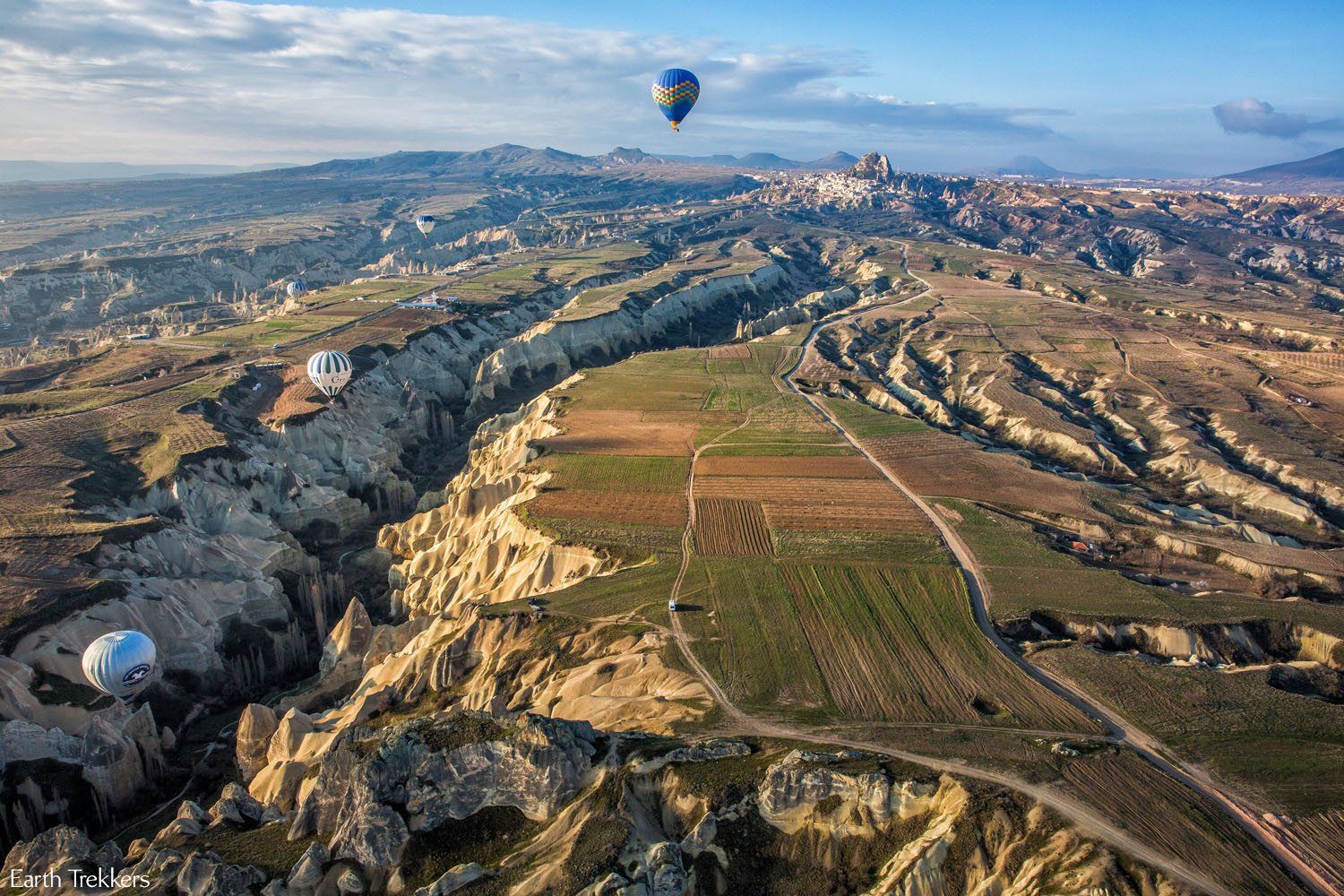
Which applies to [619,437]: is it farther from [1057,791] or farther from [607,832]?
[1057,791]

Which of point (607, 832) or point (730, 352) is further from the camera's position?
point (730, 352)

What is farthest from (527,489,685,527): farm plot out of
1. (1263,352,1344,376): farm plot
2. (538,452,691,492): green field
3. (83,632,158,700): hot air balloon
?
(1263,352,1344,376): farm plot

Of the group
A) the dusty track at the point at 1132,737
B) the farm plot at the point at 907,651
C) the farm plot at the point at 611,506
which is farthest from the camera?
the farm plot at the point at 611,506

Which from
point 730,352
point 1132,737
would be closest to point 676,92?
point 730,352

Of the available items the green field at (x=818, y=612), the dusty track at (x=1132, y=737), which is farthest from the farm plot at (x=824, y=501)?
the dusty track at (x=1132, y=737)

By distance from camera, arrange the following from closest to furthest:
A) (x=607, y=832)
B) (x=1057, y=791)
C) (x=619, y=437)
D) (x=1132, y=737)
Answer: (x=607, y=832), (x=1057, y=791), (x=1132, y=737), (x=619, y=437)

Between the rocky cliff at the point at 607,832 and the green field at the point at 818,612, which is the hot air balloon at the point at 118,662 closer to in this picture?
the rocky cliff at the point at 607,832

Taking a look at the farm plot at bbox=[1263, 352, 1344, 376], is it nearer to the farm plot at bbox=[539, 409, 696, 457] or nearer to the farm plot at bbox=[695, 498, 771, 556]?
the farm plot at bbox=[539, 409, 696, 457]
